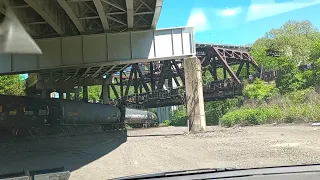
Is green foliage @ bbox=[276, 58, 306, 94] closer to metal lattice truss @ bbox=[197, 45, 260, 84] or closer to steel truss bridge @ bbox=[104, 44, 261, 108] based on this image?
metal lattice truss @ bbox=[197, 45, 260, 84]

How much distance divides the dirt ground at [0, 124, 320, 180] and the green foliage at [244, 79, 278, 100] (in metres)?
4.39

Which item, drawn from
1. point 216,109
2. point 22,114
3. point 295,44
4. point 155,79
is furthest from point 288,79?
point 22,114

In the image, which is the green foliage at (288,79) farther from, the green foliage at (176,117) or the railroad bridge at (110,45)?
the green foliage at (176,117)

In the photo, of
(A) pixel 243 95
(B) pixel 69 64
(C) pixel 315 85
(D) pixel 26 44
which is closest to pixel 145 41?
(B) pixel 69 64

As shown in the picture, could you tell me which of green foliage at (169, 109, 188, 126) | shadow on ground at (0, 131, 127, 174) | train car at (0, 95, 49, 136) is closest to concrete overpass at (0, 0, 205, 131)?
green foliage at (169, 109, 188, 126)

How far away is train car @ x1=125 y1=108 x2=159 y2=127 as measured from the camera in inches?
693

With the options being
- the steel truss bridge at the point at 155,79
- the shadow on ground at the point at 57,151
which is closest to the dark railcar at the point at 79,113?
the shadow on ground at the point at 57,151

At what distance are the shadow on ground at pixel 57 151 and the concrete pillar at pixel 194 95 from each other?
24.1 feet

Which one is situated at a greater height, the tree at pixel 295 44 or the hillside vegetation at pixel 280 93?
the tree at pixel 295 44

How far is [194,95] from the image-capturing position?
83.1 ft

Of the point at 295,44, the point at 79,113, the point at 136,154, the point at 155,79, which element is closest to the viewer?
the point at 136,154

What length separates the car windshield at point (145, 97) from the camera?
11.5 m

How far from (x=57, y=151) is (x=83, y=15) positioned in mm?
11461

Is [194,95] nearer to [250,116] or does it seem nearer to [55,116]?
[250,116]
